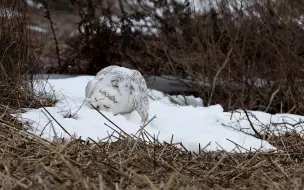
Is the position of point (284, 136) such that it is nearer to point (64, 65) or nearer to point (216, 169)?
point (216, 169)

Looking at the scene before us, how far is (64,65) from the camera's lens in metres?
8.25

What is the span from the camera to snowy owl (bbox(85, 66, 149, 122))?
4535mm

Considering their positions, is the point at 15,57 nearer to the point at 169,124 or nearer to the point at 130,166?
the point at 169,124

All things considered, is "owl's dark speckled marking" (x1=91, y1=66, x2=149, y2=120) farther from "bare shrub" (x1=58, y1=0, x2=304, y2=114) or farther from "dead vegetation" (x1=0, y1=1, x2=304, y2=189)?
"bare shrub" (x1=58, y1=0, x2=304, y2=114)

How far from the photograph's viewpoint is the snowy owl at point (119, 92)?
454cm

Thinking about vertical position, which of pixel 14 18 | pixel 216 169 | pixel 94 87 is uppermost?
pixel 14 18

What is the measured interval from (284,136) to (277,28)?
2.31m

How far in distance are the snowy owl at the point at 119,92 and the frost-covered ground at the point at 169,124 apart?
7 centimetres

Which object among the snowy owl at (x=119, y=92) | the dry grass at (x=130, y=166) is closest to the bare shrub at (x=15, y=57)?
the snowy owl at (x=119, y=92)

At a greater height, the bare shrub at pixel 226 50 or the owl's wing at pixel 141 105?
the bare shrub at pixel 226 50

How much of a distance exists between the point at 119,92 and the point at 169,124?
0.49m

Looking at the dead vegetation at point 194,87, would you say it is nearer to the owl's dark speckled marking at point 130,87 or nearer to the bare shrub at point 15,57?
the bare shrub at point 15,57

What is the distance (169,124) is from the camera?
4.55 meters

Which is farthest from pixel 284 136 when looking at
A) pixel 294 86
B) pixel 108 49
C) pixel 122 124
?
pixel 108 49
